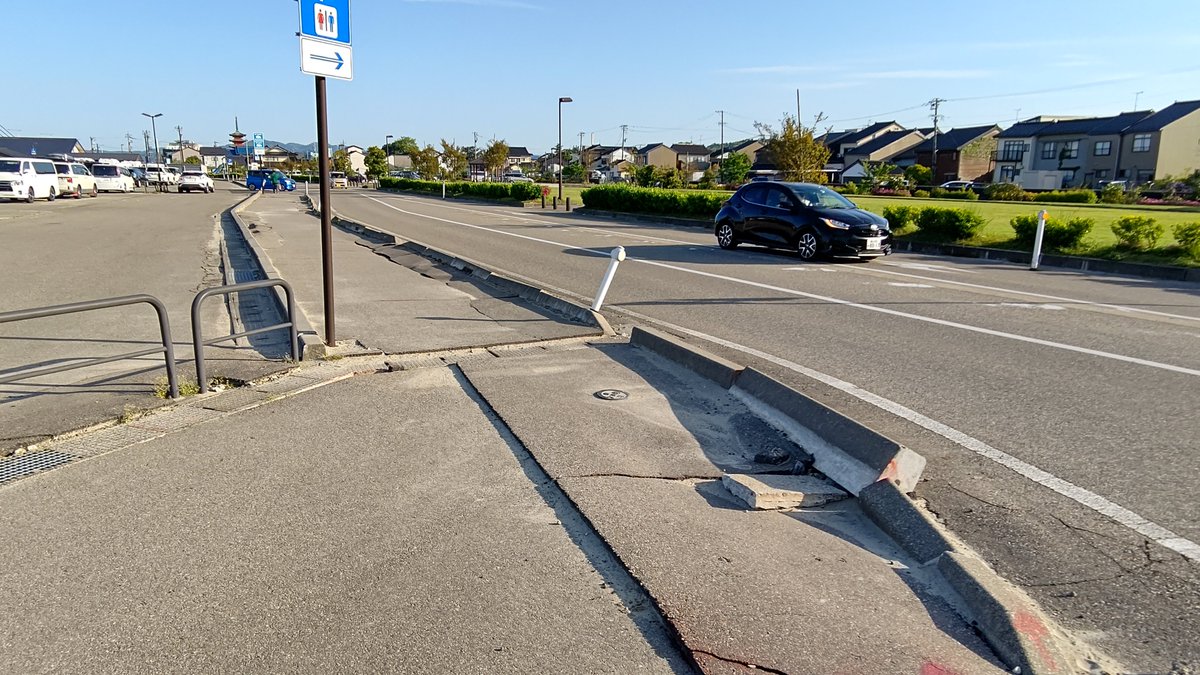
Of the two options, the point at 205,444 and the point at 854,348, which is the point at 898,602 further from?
the point at 854,348

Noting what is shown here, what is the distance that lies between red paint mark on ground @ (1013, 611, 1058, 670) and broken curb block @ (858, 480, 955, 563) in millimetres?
572

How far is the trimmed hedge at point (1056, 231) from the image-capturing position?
16016 mm

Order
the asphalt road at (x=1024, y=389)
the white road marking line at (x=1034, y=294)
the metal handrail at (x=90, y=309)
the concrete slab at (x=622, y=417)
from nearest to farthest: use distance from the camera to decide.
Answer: the asphalt road at (x=1024, y=389) < the concrete slab at (x=622, y=417) < the metal handrail at (x=90, y=309) < the white road marking line at (x=1034, y=294)

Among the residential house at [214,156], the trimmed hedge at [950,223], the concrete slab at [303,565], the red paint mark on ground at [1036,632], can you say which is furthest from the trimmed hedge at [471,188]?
the residential house at [214,156]

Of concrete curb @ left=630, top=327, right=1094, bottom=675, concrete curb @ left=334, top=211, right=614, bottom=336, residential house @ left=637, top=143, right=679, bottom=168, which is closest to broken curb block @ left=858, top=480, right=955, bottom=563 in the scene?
concrete curb @ left=630, top=327, right=1094, bottom=675

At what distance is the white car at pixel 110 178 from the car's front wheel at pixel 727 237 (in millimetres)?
Answer: 42612

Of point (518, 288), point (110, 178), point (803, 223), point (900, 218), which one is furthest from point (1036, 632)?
point (110, 178)

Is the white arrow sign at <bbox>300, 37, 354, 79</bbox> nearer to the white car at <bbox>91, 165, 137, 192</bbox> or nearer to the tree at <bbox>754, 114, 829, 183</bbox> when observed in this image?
the tree at <bbox>754, 114, 829, 183</bbox>

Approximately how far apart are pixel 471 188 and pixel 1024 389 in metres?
51.2

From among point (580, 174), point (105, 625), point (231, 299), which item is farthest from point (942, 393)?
point (580, 174)

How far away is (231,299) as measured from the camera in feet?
34.3

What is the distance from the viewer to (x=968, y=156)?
82500 mm

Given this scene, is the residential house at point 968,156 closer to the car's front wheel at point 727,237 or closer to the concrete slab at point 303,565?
the car's front wheel at point 727,237

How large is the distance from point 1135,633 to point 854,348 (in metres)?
4.86
